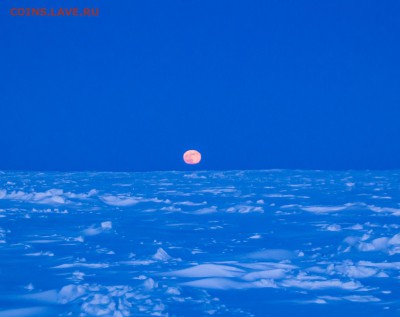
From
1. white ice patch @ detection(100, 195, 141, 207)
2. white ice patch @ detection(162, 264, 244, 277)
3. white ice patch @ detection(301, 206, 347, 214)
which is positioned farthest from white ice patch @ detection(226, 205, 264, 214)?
white ice patch @ detection(162, 264, 244, 277)

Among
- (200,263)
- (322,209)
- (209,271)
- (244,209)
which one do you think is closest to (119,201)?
(244,209)

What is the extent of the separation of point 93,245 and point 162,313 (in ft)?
7.07

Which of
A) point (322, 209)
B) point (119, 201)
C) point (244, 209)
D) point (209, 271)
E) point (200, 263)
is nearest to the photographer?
point (209, 271)

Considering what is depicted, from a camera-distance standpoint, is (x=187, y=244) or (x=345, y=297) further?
(x=187, y=244)

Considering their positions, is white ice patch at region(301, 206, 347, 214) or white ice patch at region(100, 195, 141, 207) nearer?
white ice patch at region(301, 206, 347, 214)

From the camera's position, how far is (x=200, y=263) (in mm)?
4016

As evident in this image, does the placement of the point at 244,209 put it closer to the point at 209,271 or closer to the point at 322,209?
the point at 322,209

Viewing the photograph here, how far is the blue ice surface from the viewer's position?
2.95 m

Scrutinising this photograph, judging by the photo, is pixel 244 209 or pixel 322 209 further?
pixel 322 209

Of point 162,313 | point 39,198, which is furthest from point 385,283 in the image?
point 39,198

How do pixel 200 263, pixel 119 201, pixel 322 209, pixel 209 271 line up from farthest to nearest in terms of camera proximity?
pixel 119 201 → pixel 322 209 → pixel 200 263 → pixel 209 271

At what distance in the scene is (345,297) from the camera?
121 inches

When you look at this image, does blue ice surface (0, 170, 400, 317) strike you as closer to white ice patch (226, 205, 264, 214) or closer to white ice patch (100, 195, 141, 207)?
white ice patch (226, 205, 264, 214)

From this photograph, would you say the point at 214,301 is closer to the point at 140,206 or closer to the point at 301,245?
the point at 301,245
